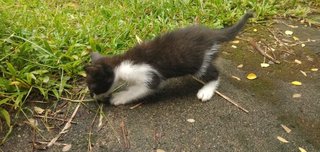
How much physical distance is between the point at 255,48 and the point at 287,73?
2.06ft

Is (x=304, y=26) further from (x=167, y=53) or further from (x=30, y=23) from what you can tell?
(x=30, y=23)

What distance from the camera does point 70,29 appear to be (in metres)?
4.62

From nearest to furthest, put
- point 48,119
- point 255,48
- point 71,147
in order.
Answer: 1. point 71,147
2. point 48,119
3. point 255,48

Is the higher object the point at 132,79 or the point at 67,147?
the point at 132,79

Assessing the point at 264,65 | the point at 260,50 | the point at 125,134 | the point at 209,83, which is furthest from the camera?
the point at 260,50

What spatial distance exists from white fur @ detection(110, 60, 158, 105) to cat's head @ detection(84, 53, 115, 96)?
0.09m

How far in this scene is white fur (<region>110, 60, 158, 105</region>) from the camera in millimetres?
3648

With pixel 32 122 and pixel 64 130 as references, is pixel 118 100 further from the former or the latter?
pixel 32 122

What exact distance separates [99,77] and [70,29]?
1314 millimetres

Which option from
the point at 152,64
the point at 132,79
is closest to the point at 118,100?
the point at 132,79

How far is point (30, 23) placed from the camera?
463 cm

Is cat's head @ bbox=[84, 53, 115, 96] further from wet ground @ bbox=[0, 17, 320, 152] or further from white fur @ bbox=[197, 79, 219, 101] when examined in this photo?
white fur @ bbox=[197, 79, 219, 101]

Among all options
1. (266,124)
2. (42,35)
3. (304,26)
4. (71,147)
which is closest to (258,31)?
(304,26)

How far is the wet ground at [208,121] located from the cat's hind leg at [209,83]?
0.07 metres
